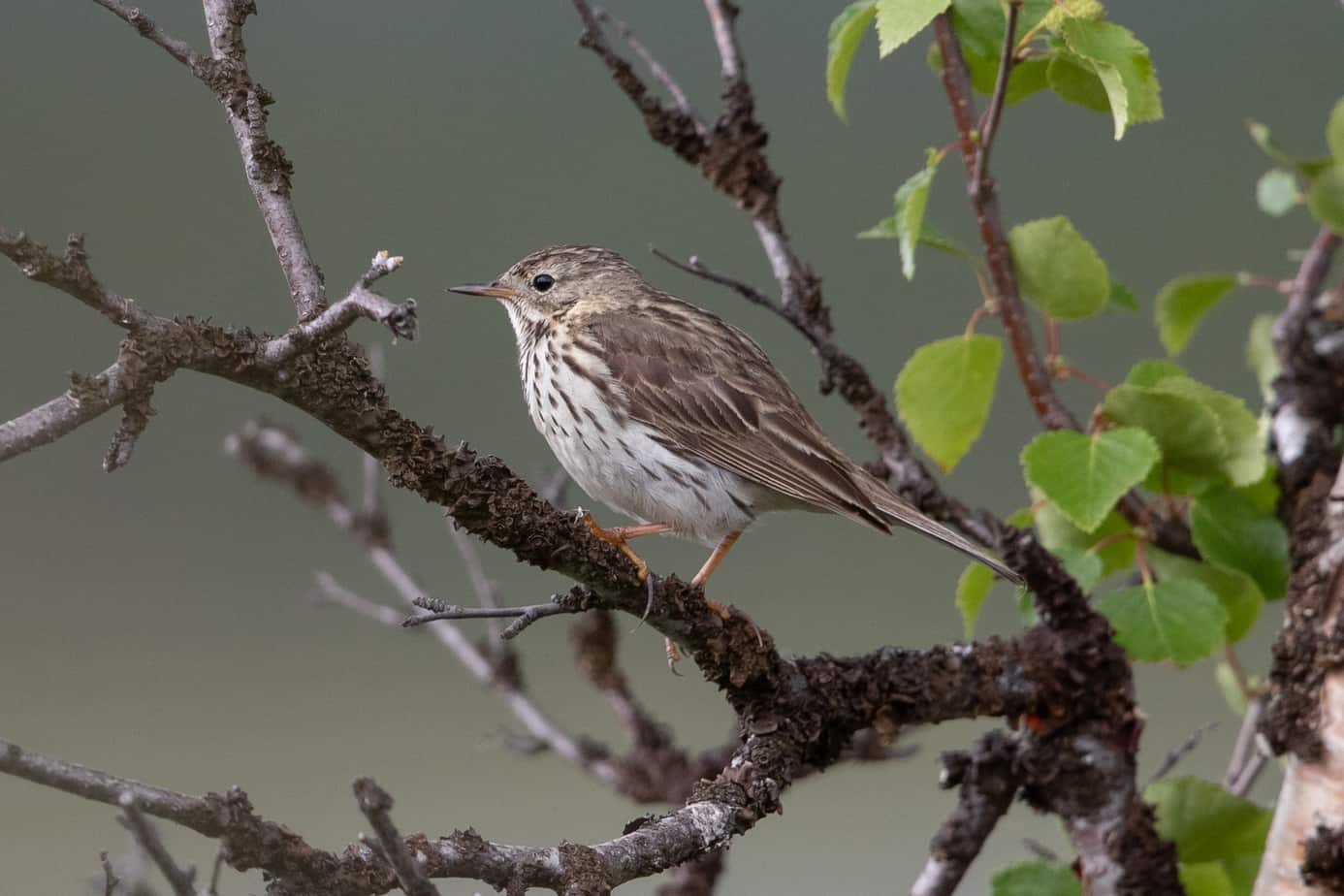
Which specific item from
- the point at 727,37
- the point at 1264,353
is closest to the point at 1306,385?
the point at 1264,353

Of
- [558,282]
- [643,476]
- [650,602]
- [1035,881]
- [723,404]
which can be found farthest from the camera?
[558,282]

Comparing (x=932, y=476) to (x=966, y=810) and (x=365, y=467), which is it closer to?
(x=966, y=810)

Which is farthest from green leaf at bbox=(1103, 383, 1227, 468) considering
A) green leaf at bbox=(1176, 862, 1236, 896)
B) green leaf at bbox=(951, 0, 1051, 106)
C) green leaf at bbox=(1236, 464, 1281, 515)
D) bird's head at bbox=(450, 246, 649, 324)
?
bird's head at bbox=(450, 246, 649, 324)

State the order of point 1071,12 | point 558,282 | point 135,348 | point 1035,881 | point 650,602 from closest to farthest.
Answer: point 135,348 → point 650,602 → point 1071,12 → point 1035,881 → point 558,282

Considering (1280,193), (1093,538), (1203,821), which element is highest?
(1280,193)

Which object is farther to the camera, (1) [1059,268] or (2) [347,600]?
(2) [347,600]

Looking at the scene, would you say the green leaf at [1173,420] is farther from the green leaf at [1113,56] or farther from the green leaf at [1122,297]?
the green leaf at [1113,56]

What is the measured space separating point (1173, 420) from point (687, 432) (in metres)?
0.95

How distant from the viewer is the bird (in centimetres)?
286

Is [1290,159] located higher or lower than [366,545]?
higher

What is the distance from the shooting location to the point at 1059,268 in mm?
2436

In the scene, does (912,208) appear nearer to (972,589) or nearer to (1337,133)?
(972,589)

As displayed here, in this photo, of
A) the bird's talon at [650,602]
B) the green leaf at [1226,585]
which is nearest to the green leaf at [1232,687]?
the green leaf at [1226,585]

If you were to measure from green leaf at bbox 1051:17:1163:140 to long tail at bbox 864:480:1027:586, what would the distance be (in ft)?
2.31
